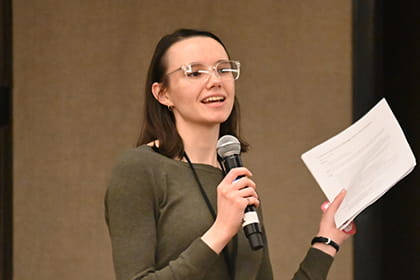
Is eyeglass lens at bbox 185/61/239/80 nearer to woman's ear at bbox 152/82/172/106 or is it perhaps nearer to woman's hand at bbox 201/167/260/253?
woman's ear at bbox 152/82/172/106

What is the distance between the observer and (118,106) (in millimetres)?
3973

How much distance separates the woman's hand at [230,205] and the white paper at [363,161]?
335 mm

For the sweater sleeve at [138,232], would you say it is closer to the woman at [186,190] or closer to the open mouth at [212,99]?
the woman at [186,190]

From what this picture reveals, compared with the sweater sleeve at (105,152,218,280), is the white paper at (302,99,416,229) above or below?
above

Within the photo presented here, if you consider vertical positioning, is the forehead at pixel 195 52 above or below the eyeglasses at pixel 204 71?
above

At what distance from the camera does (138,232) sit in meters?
1.61

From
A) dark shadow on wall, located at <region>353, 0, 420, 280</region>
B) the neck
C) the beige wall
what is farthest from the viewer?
the beige wall

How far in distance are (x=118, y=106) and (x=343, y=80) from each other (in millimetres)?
1216

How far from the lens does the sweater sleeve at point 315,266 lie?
1890mm

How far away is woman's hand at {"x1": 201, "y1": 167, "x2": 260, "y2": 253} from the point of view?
60.6 inches

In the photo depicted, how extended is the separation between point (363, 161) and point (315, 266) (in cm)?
30
